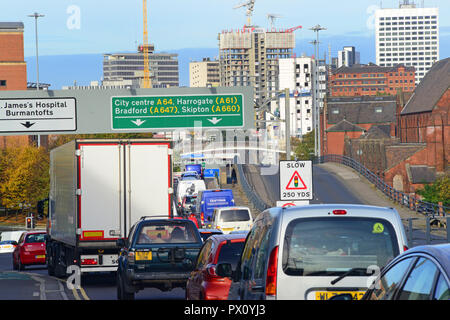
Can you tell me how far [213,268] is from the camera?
12102mm

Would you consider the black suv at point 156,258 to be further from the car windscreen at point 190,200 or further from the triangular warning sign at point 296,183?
the car windscreen at point 190,200

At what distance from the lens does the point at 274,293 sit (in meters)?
8.01

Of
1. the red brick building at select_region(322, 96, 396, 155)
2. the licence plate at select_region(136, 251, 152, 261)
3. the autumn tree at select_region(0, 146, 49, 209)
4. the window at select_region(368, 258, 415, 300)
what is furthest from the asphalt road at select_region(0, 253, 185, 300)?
the red brick building at select_region(322, 96, 396, 155)

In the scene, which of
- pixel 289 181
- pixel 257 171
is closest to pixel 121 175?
pixel 289 181

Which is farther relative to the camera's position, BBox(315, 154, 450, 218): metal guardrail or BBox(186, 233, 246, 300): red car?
BBox(315, 154, 450, 218): metal guardrail

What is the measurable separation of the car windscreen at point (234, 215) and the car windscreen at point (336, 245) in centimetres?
2976

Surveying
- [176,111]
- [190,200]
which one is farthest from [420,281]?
[190,200]

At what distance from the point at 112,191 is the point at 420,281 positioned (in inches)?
637

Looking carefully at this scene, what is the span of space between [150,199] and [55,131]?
495 inches

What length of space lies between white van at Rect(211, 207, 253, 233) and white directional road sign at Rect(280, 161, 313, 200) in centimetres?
1570

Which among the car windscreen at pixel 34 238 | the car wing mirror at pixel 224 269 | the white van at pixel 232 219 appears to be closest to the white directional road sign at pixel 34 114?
the car windscreen at pixel 34 238

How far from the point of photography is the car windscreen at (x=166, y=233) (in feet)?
57.3

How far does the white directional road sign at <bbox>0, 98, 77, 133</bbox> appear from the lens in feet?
110

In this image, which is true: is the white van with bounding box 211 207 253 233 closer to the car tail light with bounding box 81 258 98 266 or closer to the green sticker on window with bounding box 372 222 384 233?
the car tail light with bounding box 81 258 98 266
